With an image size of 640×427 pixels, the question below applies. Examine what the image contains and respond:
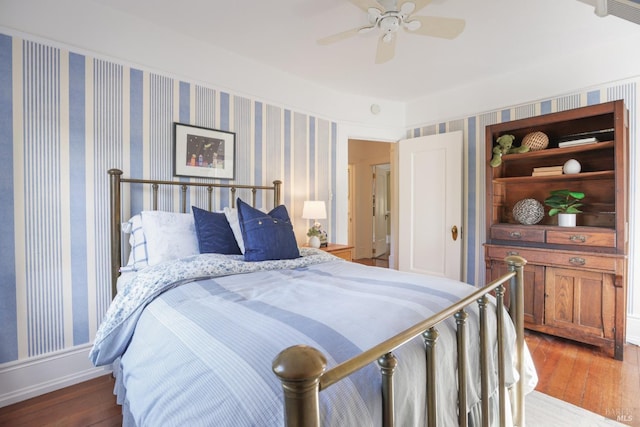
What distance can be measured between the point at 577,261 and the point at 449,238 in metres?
1.30

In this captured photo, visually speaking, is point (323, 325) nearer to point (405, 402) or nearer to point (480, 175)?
point (405, 402)

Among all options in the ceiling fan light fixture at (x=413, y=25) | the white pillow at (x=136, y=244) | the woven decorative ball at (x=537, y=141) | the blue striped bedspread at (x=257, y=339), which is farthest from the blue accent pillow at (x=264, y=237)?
the woven decorative ball at (x=537, y=141)

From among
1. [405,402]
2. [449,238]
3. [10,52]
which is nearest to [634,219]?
[449,238]

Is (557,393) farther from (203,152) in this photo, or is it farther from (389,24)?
(203,152)

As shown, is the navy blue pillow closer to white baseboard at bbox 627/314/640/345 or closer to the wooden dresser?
the wooden dresser

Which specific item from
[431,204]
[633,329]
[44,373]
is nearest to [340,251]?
[431,204]

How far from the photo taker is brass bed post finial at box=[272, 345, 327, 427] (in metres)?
0.50

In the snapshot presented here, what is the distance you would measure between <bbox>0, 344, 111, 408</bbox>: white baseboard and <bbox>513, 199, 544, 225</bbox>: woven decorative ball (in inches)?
147

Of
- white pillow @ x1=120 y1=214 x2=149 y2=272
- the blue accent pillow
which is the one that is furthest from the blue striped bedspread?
white pillow @ x1=120 y1=214 x2=149 y2=272

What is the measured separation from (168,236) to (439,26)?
225 cm

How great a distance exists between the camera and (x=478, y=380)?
120 centimetres

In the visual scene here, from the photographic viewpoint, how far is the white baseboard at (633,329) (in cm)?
254

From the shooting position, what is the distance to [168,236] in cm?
205

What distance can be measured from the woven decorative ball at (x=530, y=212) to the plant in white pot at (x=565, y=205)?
0.10 metres
